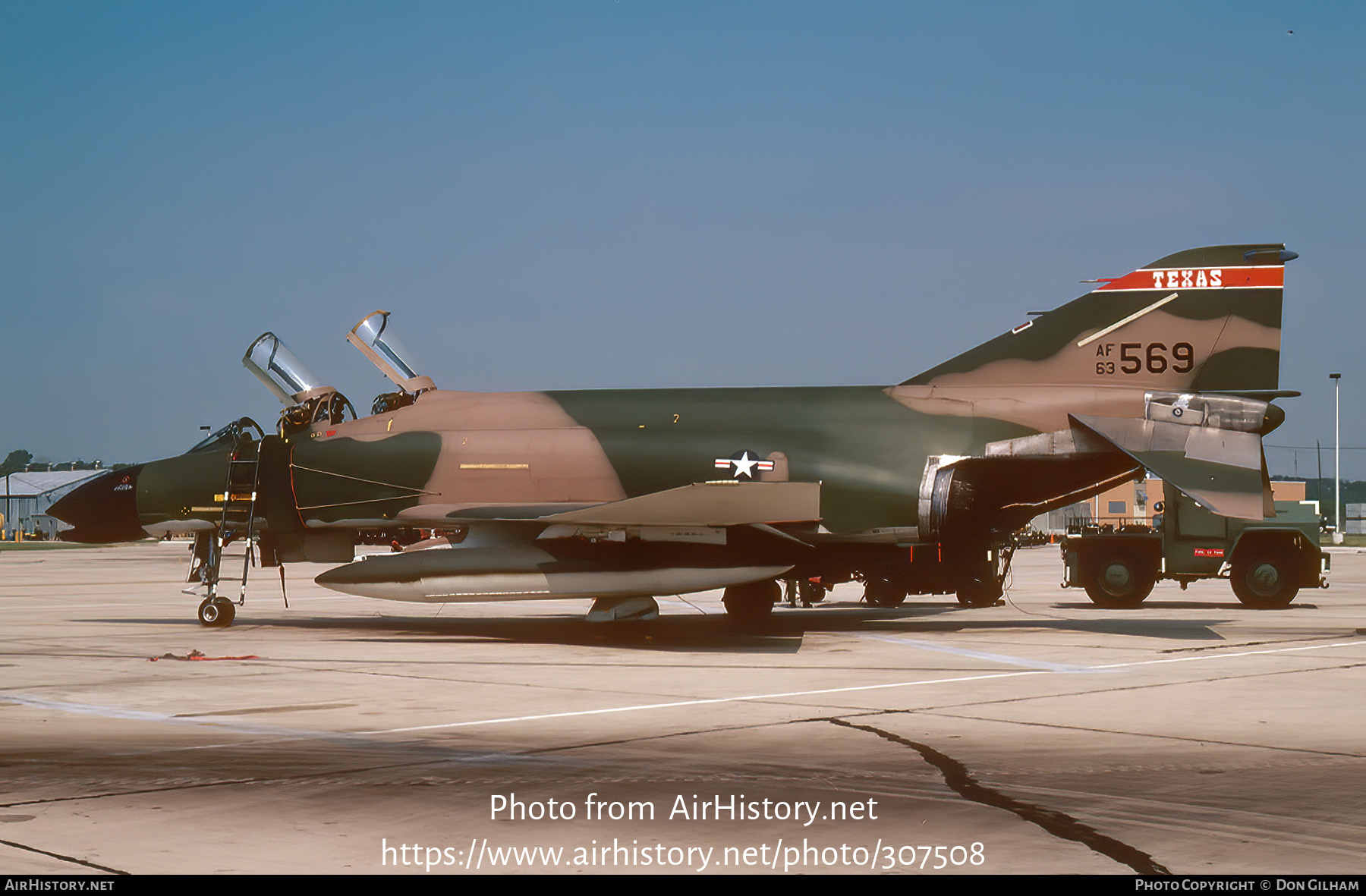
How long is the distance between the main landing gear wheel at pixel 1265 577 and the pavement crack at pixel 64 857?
20970 mm

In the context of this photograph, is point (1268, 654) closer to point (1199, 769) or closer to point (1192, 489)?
point (1192, 489)

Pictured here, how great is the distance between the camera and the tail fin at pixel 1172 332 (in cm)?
1612

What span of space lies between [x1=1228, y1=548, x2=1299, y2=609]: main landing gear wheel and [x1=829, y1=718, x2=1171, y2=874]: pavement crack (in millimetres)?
Result: 16447

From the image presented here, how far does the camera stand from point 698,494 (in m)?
14.4

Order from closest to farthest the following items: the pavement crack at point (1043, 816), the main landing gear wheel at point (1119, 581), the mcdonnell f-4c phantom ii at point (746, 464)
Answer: the pavement crack at point (1043, 816), the mcdonnell f-4c phantom ii at point (746, 464), the main landing gear wheel at point (1119, 581)

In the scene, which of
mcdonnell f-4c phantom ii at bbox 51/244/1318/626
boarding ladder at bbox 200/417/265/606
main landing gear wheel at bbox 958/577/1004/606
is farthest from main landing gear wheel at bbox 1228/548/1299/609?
boarding ladder at bbox 200/417/265/606

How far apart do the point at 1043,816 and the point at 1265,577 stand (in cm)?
1815

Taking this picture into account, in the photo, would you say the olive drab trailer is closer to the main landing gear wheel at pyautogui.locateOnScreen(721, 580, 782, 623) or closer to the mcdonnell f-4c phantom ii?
the mcdonnell f-4c phantom ii

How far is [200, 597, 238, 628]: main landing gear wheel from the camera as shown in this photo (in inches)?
697

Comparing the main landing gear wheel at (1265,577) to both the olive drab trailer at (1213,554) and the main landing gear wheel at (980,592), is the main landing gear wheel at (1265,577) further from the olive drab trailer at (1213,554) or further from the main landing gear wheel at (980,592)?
the main landing gear wheel at (980,592)

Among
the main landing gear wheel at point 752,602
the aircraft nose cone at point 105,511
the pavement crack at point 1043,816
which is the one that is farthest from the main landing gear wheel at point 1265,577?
the aircraft nose cone at point 105,511

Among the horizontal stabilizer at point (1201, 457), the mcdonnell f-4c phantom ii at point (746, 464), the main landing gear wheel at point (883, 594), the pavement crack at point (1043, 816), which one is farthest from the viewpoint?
the main landing gear wheel at point (883, 594)

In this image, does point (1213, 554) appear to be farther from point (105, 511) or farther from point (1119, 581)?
point (105, 511)

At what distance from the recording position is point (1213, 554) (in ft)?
70.5
